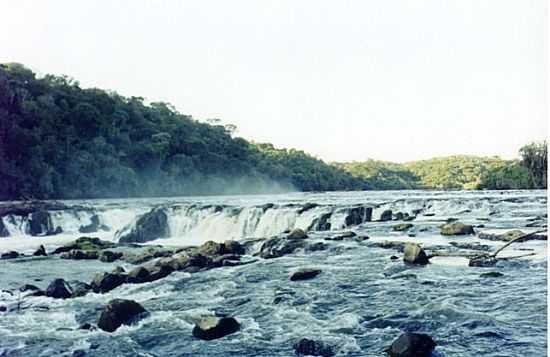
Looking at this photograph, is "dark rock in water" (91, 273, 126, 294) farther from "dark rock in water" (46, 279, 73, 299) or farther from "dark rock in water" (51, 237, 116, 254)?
"dark rock in water" (51, 237, 116, 254)

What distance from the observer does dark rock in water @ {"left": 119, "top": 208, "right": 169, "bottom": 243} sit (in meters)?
6.66

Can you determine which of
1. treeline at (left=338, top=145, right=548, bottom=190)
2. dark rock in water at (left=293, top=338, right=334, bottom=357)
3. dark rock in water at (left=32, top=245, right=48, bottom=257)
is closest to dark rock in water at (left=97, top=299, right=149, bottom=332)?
dark rock in water at (left=293, top=338, right=334, bottom=357)

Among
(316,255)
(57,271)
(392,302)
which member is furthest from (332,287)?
(57,271)

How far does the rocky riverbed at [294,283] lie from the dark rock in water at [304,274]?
0.5 inches

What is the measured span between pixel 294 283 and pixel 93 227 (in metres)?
4.55

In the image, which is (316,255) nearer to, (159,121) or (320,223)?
(320,223)

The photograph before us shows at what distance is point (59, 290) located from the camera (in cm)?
414

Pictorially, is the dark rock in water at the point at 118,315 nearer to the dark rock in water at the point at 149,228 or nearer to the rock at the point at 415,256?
the rock at the point at 415,256

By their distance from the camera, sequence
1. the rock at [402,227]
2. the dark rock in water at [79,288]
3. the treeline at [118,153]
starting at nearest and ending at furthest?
the dark rock in water at [79,288]
the treeline at [118,153]
the rock at [402,227]

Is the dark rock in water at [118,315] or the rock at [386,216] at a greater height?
the rock at [386,216]

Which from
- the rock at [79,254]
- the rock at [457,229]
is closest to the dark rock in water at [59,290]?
the rock at [79,254]

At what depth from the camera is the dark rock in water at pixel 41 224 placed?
7348 millimetres

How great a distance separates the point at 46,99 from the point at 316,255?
5766 millimetres

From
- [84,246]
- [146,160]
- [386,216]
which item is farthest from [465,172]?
[146,160]
